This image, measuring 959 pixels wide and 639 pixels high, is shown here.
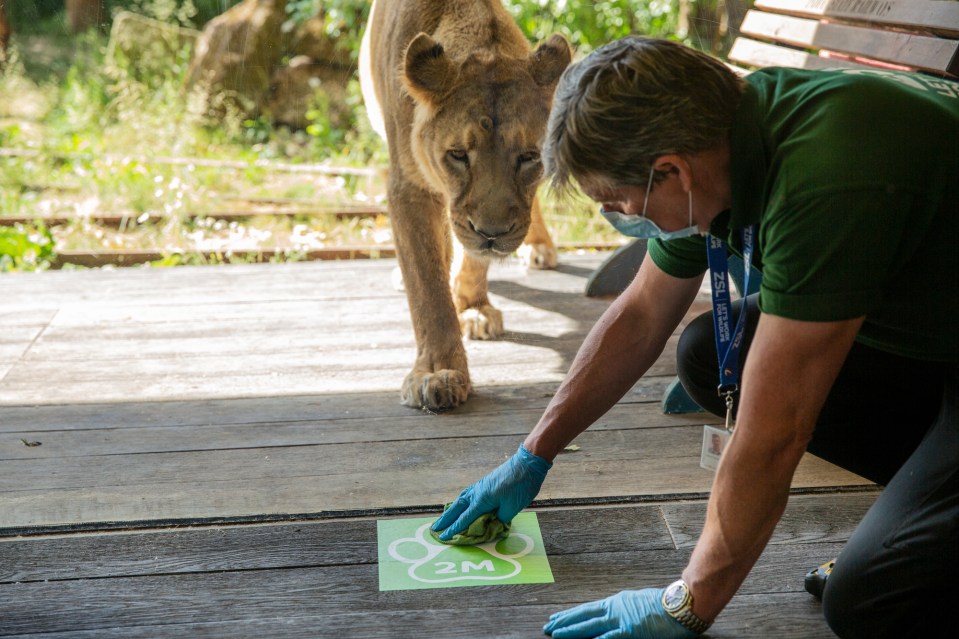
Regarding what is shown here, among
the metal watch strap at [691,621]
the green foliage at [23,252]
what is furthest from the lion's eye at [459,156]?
the green foliage at [23,252]

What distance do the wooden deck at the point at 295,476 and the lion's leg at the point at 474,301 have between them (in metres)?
0.10

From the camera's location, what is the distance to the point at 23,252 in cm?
618

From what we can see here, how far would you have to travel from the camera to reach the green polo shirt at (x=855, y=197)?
1859mm

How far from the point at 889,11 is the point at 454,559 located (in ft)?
9.36

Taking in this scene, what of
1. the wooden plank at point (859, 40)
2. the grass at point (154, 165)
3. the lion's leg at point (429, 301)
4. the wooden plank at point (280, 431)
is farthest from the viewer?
the grass at point (154, 165)

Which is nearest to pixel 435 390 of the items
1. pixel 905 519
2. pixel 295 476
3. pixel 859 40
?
pixel 295 476

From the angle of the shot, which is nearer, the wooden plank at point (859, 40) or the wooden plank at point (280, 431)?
the wooden plank at point (280, 431)

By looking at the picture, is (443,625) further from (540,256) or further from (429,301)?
(540,256)

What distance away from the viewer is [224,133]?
8.66 m

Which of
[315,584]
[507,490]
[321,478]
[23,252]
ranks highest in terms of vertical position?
[507,490]

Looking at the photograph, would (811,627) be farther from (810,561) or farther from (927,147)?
(927,147)

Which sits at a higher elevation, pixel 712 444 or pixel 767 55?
pixel 767 55

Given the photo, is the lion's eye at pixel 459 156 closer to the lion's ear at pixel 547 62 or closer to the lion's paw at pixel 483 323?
the lion's ear at pixel 547 62

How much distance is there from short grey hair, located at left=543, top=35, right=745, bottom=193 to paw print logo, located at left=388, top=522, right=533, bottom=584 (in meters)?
1.10
